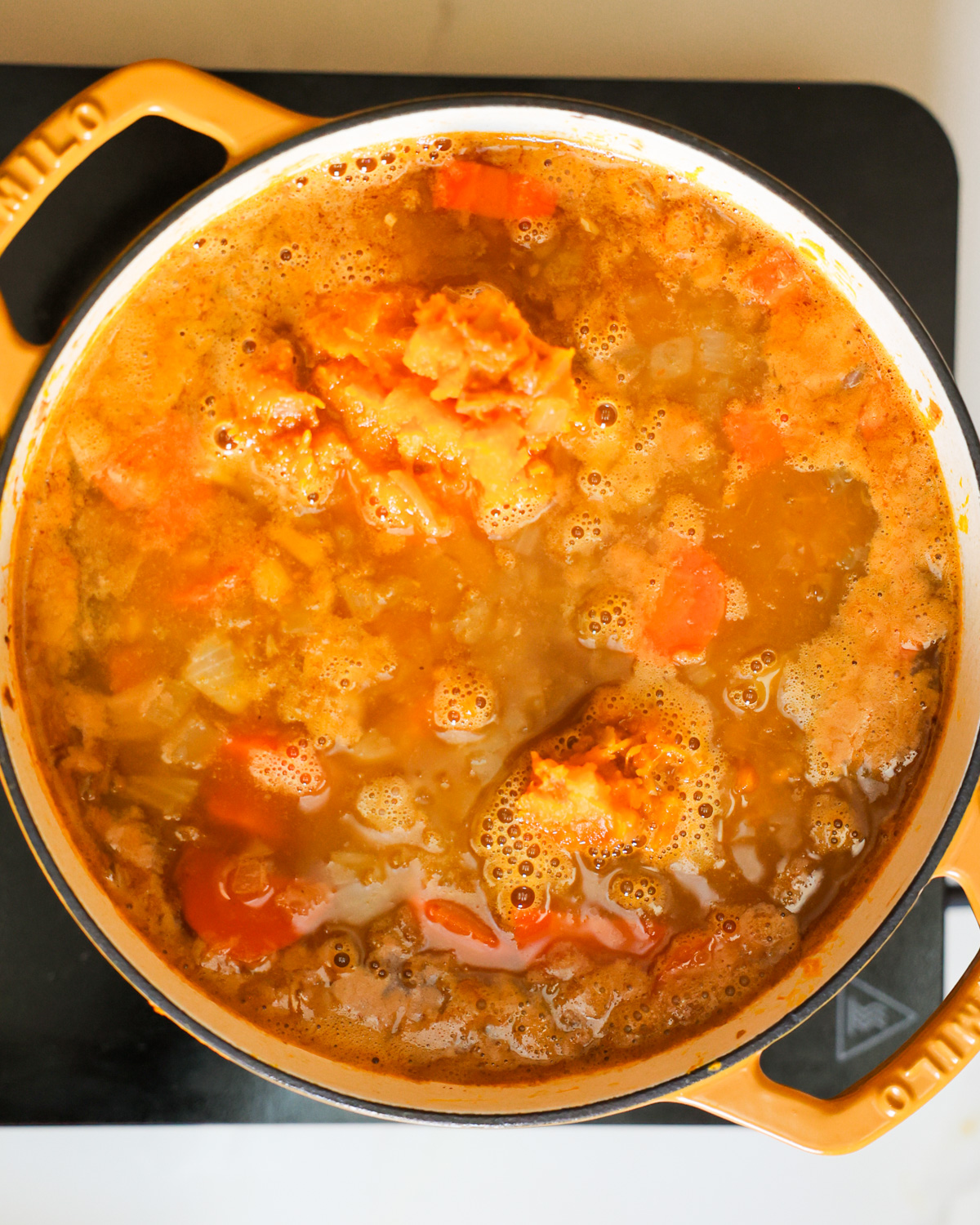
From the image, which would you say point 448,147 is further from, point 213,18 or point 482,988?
point 482,988

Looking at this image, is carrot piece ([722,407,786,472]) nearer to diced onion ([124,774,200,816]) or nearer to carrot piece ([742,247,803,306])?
carrot piece ([742,247,803,306])

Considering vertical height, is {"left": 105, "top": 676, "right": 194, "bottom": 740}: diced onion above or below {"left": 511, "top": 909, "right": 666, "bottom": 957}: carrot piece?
above

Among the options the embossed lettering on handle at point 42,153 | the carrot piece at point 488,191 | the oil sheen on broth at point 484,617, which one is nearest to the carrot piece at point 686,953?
the oil sheen on broth at point 484,617

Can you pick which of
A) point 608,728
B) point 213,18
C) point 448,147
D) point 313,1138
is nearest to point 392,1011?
point 313,1138

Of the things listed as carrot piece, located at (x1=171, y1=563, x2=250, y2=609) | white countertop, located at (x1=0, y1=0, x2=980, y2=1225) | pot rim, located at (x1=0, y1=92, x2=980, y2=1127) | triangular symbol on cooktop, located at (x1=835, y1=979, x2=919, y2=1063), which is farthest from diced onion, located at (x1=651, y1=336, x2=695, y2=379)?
triangular symbol on cooktop, located at (x1=835, y1=979, x2=919, y2=1063)

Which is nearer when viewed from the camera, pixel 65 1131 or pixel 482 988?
pixel 482 988

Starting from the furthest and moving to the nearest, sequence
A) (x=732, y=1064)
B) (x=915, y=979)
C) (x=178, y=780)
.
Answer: (x=915, y=979)
(x=178, y=780)
(x=732, y=1064)
